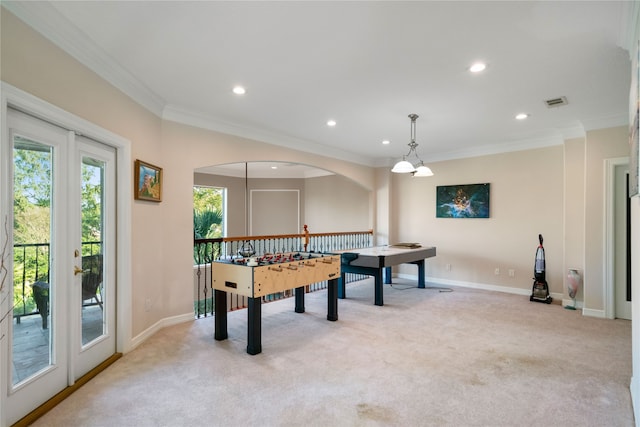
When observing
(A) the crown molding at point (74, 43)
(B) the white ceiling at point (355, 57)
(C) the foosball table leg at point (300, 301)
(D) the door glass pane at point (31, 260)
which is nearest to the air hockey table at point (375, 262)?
(C) the foosball table leg at point (300, 301)

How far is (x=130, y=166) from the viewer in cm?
306

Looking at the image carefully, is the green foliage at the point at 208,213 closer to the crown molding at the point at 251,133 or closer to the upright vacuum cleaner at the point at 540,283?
the crown molding at the point at 251,133

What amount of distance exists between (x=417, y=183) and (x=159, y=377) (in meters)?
5.57

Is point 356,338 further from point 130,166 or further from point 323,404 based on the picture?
point 130,166

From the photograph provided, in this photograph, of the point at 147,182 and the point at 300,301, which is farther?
the point at 300,301

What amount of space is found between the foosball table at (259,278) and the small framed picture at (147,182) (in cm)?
98

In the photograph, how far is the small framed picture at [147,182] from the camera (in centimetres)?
316

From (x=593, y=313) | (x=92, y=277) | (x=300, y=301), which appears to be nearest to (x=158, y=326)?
(x=92, y=277)

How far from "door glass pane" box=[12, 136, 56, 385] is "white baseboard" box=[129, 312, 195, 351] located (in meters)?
0.94

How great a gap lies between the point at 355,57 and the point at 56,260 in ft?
8.87

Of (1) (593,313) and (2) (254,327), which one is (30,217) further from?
(1) (593,313)

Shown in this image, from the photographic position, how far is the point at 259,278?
299cm

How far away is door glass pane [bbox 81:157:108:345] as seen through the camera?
8.61ft

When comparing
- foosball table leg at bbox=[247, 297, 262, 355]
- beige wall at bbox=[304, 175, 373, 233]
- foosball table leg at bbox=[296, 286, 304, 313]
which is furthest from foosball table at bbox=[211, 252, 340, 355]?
beige wall at bbox=[304, 175, 373, 233]
